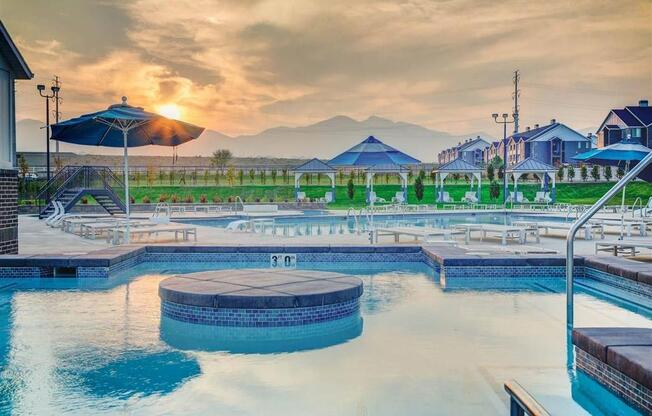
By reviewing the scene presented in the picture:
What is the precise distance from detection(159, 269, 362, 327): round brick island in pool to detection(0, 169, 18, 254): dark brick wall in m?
4.90

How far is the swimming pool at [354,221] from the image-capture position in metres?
17.6

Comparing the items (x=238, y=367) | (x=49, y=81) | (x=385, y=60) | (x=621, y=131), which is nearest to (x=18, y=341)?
(x=238, y=367)

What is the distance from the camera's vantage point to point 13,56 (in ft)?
34.0

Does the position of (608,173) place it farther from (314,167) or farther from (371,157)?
(371,157)

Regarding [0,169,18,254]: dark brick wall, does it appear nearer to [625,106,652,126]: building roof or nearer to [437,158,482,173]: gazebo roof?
[437,158,482,173]: gazebo roof

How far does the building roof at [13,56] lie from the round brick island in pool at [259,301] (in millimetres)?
5749

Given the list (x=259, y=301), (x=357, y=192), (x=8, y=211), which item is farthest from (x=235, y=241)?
(x=357, y=192)

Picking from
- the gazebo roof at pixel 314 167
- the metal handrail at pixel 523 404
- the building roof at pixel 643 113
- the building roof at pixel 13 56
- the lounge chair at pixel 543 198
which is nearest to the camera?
the metal handrail at pixel 523 404

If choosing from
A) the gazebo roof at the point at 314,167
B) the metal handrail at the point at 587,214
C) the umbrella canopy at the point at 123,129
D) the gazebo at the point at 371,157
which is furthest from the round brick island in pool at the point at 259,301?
the gazebo roof at the point at 314,167

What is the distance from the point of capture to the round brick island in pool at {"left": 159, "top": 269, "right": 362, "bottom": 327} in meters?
6.07

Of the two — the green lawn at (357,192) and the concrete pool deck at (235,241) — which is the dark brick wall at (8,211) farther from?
the green lawn at (357,192)

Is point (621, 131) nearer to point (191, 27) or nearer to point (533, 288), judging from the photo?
point (191, 27)

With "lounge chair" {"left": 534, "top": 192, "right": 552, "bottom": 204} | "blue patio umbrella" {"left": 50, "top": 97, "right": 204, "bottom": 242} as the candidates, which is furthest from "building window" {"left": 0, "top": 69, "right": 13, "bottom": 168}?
"lounge chair" {"left": 534, "top": 192, "right": 552, "bottom": 204}

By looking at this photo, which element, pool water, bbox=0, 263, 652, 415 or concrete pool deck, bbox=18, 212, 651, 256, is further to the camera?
concrete pool deck, bbox=18, 212, 651, 256
